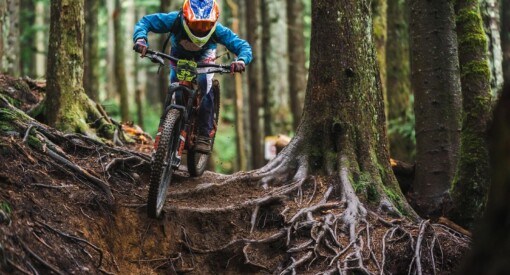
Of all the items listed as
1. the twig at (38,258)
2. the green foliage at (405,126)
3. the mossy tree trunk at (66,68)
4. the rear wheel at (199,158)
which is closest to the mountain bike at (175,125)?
the rear wheel at (199,158)

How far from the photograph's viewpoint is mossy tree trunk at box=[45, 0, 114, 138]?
8.97m

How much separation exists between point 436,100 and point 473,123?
1199 millimetres

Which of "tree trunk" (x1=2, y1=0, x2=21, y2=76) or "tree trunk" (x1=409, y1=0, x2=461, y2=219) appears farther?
"tree trunk" (x1=2, y1=0, x2=21, y2=76)

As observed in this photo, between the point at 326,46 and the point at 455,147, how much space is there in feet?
8.67

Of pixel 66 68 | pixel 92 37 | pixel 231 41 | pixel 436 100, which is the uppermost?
pixel 92 37

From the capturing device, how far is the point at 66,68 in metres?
9.05

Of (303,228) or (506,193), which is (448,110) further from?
(506,193)

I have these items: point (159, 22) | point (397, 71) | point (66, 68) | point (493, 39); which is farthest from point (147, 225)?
point (397, 71)

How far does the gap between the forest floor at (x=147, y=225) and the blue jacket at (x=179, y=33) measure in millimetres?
1537

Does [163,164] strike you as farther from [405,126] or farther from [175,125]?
[405,126]

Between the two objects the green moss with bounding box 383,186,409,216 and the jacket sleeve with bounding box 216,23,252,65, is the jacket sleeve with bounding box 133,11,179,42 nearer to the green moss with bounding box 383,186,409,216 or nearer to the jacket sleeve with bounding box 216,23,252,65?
the jacket sleeve with bounding box 216,23,252,65

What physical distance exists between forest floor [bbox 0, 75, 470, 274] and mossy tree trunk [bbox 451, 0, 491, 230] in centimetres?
93

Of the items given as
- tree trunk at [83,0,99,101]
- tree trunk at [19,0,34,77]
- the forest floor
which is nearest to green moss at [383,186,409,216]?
the forest floor

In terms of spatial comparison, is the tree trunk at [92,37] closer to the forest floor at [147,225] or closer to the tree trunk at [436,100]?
the forest floor at [147,225]
